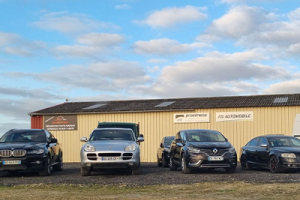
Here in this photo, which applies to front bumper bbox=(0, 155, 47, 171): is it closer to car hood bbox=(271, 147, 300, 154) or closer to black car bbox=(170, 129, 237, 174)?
black car bbox=(170, 129, 237, 174)

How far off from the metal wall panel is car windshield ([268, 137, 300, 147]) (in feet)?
49.6

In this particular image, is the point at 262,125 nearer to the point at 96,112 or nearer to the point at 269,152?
the point at 96,112

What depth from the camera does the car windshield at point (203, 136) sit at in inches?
702

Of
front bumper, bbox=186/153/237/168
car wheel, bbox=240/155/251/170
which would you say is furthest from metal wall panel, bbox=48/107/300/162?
front bumper, bbox=186/153/237/168

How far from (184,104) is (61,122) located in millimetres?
9522

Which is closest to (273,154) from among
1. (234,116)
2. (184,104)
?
(234,116)

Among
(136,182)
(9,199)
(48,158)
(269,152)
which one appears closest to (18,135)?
(48,158)

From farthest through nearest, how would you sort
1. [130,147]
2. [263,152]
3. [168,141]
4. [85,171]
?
[168,141] → [263,152] → [85,171] → [130,147]

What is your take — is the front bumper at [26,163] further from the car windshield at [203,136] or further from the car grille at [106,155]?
the car windshield at [203,136]

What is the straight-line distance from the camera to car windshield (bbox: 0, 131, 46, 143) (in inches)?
680

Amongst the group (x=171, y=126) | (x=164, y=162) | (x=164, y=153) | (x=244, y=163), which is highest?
(x=171, y=126)

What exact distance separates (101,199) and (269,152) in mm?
9243

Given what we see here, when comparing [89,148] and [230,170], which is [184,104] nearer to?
[230,170]

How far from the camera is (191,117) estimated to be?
117 feet
